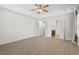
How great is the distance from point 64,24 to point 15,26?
0.96 m

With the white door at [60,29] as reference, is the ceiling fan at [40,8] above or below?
above

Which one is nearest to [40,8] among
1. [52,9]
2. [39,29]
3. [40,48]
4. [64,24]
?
[52,9]

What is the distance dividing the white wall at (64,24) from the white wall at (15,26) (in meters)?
0.28

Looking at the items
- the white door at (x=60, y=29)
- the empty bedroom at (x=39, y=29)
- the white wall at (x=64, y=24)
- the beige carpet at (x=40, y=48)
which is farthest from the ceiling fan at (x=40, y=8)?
the beige carpet at (x=40, y=48)

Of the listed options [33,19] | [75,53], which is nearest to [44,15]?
[33,19]

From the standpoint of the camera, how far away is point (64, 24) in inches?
103

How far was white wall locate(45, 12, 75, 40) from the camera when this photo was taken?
2578 millimetres

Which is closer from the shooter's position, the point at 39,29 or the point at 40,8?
the point at 40,8

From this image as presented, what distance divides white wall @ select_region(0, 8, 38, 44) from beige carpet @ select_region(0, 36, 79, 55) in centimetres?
12

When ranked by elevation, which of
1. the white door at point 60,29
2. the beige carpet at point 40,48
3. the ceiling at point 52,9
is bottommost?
the beige carpet at point 40,48

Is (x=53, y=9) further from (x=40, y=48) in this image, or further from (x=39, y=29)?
(x=40, y=48)

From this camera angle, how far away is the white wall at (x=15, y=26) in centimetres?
251

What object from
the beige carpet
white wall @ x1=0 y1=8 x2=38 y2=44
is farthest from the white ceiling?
the beige carpet

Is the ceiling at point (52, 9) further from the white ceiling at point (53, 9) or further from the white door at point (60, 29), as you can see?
the white door at point (60, 29)
